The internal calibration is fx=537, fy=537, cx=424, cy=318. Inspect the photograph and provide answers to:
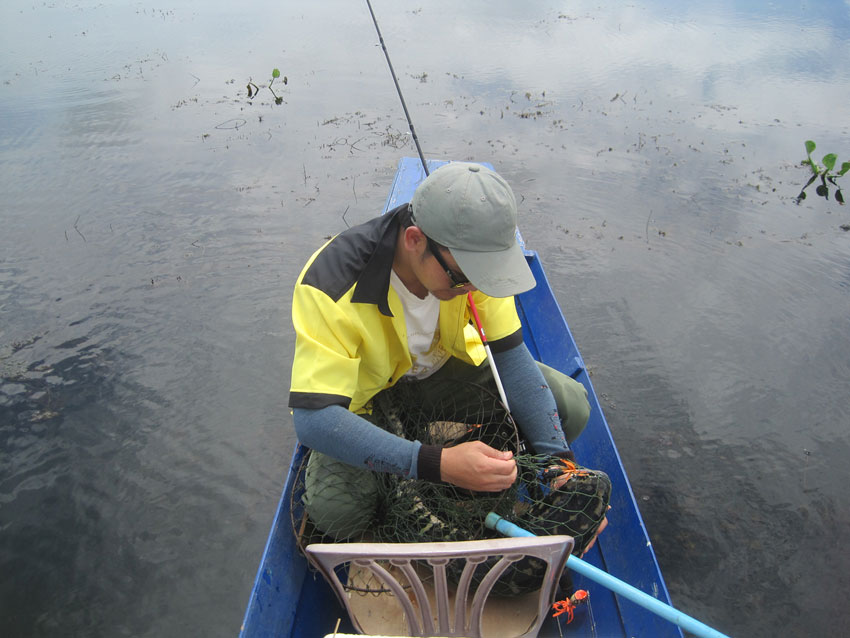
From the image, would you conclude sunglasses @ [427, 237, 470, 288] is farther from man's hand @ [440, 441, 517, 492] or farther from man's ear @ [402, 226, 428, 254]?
man's hand @ [440, 441, 517, 492]

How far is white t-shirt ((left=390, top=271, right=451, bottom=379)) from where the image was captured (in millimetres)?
1992

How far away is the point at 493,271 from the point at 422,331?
52cm

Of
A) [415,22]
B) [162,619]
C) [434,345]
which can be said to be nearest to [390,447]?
[434,345]

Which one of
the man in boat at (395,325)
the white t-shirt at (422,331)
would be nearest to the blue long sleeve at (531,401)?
the man in boat at (395,325)

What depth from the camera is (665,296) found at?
5.34 m

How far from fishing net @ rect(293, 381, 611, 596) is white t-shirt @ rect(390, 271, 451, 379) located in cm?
18

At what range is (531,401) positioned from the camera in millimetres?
2193

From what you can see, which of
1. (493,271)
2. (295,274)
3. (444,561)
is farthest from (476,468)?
(295,274)

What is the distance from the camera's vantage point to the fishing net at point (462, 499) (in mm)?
1901

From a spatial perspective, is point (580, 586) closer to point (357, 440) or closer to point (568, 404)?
point (568, 404)

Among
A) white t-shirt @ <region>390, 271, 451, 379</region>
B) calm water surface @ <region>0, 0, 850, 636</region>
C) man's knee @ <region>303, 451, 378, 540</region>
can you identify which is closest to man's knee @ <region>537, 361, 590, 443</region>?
white t-shirt @ <region>390, 271, 451, 379</region>

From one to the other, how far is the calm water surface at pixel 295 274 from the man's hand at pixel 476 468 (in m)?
1.93

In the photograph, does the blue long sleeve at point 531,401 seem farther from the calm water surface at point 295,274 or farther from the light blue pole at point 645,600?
the calm water surface at point 295,274

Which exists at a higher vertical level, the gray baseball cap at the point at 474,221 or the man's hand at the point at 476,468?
the gray baseball cap at the point at 474,221
